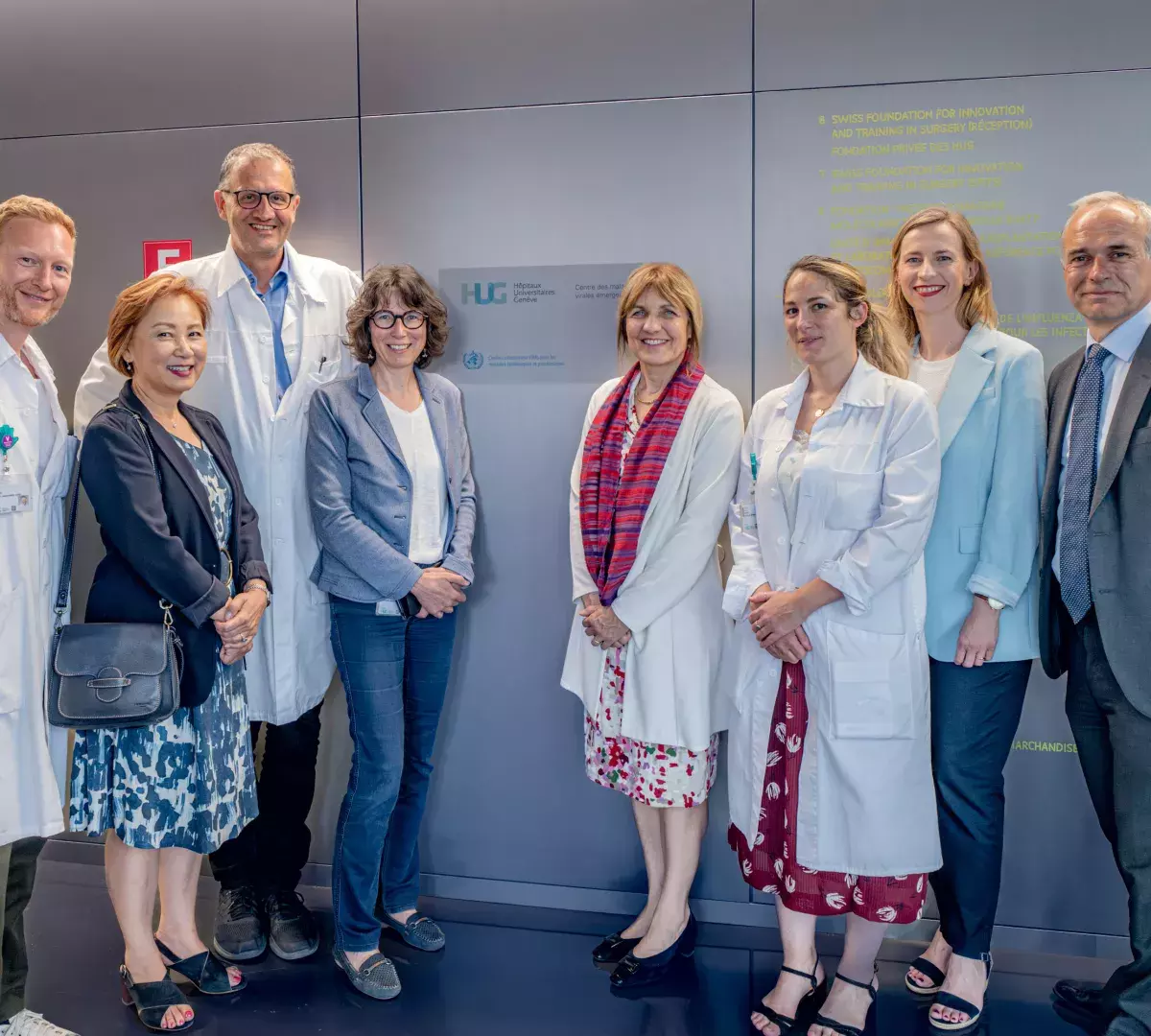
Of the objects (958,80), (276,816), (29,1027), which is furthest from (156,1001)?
(958,80)

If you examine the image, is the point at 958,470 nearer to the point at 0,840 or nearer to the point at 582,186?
the point at 582,186

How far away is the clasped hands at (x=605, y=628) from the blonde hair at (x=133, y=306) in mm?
1293

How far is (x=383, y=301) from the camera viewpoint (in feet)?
8.26

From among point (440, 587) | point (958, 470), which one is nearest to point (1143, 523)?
point (958, 470)

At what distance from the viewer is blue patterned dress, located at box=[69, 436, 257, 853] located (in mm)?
2197

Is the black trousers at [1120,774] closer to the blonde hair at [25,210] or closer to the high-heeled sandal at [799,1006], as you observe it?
the high-heeled sandal at [799,1006]

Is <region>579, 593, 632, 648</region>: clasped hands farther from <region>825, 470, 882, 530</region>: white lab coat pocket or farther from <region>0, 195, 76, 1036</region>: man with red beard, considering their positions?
<region>0, 195, 76, 1036</region>: man with red beard

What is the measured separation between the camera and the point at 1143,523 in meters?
2.08

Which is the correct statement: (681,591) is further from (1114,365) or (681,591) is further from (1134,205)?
(1134,205)

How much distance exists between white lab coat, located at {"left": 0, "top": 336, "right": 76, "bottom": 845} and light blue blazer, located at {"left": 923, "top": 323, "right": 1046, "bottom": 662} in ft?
7.17

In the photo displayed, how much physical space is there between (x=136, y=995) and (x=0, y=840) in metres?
0.56

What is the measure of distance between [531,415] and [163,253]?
55.8 inches

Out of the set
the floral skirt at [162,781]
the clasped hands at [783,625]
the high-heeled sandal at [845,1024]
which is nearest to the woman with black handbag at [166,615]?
the floral skirt at [162,781]

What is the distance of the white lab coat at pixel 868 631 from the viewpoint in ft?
6.90
